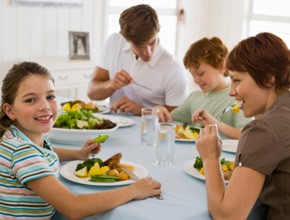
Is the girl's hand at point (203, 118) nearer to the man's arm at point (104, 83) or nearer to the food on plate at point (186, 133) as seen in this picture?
the food on plate at point (186, 133)

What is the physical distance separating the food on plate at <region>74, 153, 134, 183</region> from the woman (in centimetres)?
29

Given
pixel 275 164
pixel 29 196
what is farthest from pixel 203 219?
pixel 29 196

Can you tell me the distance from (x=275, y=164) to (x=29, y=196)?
2.39 ft

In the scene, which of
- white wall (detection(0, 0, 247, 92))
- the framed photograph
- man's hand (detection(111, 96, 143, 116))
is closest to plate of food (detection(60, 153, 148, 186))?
man's hand (detection(111, 96, 143, 116))

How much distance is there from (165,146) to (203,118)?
0.47 metres

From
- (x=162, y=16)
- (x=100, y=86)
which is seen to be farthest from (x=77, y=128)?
(x=162, y=16)

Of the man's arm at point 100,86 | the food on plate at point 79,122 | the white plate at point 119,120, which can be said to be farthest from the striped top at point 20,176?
the man's arm at point 100,86

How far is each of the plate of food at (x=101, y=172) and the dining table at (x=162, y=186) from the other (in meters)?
0.02

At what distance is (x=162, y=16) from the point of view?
496 cm

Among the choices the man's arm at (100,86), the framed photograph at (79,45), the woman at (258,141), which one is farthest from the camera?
the framed photograph at (79,45)

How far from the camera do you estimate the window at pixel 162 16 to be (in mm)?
4538

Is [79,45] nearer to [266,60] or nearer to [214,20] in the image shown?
[214,20]

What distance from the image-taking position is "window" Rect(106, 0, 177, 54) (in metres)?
4.54

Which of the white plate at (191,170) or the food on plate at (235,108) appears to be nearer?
the white plate at (191,170)
